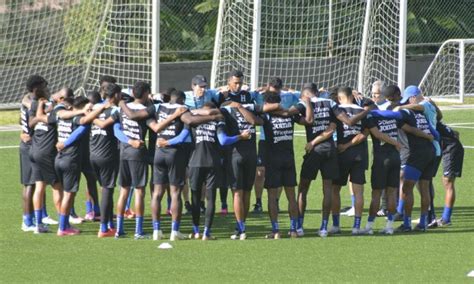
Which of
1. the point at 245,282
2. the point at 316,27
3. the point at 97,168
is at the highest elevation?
the point at 316,27

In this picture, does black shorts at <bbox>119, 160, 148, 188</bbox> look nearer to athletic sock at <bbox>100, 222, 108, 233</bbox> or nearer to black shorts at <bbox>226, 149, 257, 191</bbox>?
athletic sock at <bbox>100, 222, 108, 233</bbox>

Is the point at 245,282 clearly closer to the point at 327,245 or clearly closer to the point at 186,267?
the point at 186,267

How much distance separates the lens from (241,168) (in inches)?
630

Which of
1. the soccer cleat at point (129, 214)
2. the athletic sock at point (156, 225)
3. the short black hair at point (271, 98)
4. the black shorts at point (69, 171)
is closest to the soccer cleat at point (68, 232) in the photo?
the black shorts at point (69, 171)

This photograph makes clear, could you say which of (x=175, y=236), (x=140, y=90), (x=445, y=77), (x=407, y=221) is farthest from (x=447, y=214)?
(x=445, y=77)

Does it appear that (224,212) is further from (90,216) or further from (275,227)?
(275,227)

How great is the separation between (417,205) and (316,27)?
11.3 meters

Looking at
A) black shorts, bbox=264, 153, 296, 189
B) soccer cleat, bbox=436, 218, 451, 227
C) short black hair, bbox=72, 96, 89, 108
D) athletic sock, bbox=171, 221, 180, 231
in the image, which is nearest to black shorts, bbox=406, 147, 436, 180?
soccer cleat, bbox=436, 218, 451, 227

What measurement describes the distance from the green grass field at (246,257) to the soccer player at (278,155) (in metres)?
0.58

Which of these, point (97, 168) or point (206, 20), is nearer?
point (97, 168)

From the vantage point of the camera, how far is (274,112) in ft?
52.7

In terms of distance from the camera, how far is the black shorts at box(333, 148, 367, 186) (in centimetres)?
1653

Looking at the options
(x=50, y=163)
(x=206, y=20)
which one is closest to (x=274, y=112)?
(x=50, y=163)

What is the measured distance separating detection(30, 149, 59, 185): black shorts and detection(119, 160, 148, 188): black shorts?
1148 millimetres
